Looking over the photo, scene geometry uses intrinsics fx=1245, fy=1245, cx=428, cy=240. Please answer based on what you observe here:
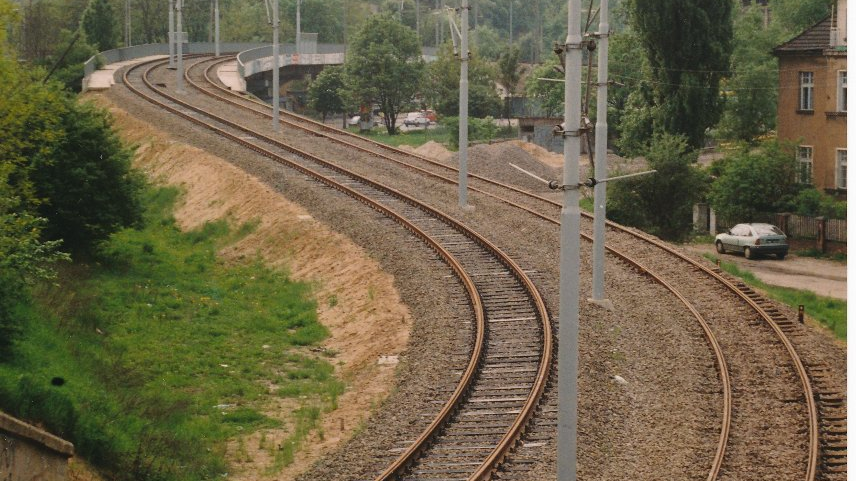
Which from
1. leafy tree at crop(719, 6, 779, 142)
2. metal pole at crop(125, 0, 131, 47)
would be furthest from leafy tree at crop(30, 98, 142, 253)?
metal pole at crop(125, 0, 131, 47)

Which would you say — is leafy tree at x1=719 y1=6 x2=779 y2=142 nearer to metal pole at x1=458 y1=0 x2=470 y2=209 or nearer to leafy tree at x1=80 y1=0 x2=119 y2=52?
metal pole at x1=458 y1=0 x2=470 y2=209

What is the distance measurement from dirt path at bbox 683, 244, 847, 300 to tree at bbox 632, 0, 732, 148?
974 cm

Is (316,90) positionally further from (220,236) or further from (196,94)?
(220,236)

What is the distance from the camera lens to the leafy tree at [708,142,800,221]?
151 feet

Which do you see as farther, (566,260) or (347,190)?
(347,190)

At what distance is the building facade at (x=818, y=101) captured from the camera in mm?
47344

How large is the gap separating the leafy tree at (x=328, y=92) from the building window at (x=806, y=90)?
43281 mm

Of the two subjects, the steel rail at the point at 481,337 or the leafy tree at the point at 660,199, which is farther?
the leafy tree at the point at 660,199

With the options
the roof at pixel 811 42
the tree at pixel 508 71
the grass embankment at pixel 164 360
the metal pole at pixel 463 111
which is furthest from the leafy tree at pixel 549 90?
the grass embankment at pixel 164 360

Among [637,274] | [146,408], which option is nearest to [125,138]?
[637,274]

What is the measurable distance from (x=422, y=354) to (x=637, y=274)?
24.6 feet

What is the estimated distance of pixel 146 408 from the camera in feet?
66.1

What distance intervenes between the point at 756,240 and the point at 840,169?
28.4 feet

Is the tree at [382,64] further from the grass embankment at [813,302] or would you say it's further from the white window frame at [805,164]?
the grass embankment at [813,302]
